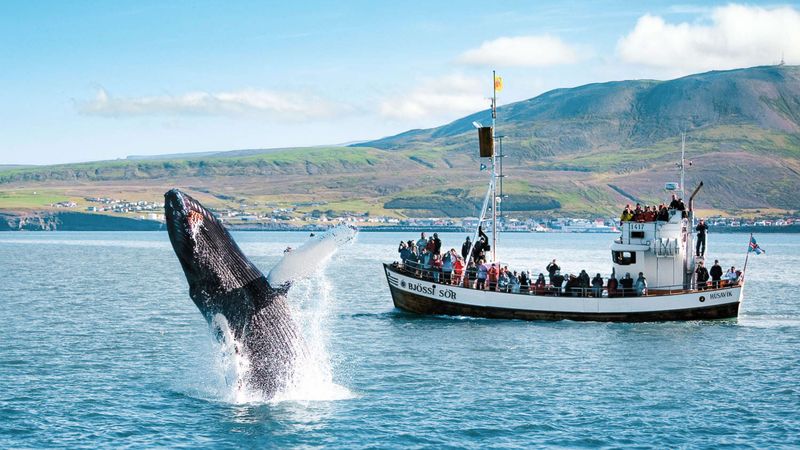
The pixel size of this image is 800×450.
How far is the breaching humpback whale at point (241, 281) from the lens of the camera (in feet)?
52.1

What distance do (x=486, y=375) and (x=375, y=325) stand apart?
1225 cm

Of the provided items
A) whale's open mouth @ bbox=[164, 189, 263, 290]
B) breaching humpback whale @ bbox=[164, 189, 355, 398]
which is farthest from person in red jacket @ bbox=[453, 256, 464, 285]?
whale's open mouth @ bbox=[164, 189, 263, 290]

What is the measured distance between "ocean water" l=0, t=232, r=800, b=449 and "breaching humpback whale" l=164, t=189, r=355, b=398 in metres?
1.76

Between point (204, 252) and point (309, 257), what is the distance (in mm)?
1876

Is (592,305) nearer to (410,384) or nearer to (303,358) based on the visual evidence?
(410,384)

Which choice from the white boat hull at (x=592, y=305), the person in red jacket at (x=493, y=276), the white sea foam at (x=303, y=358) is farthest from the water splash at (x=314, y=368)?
the person in red jacket at (x=493, y=276)

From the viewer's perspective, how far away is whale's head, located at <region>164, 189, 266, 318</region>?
15672 millimetres

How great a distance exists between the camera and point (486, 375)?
28.4 meters

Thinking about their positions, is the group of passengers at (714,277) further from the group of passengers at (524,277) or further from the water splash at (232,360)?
the water splash at (232,360)

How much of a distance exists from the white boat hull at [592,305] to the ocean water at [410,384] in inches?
30.7

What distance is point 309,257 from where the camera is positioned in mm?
17141

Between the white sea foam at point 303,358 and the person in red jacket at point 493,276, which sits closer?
the white sea foam at point 303,358

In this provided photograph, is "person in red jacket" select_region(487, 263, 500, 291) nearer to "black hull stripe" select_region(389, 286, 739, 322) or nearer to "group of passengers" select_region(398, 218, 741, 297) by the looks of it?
"group of passengers" select_region(398, 218, 741, 297)

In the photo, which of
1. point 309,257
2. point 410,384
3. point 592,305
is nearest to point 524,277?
point 592,305
